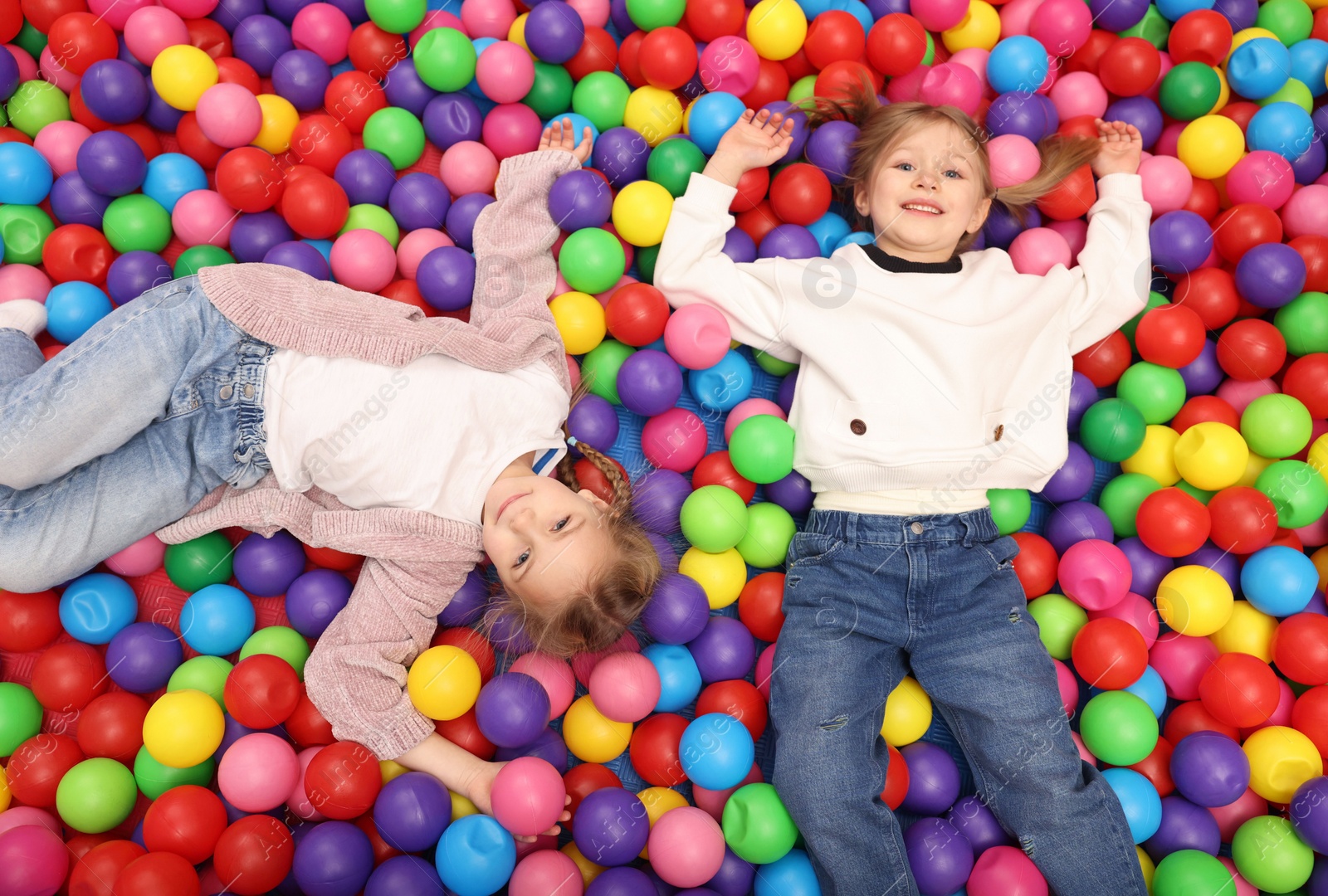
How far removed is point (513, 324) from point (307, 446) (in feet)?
1.67

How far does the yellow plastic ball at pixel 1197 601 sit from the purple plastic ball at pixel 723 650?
Result: 938 millimetres

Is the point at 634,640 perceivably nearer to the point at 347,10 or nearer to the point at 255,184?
the point at 255,184

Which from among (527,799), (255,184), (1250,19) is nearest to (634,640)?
(527,799)

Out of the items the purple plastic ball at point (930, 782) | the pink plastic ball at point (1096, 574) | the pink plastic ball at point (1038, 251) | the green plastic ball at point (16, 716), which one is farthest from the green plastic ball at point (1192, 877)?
the green plastic ball at point (16, 716)

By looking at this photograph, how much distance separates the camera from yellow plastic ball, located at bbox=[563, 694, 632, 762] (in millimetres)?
1866

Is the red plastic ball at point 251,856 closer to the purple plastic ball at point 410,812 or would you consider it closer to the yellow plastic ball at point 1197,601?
the purple plastic ball at point 410,812

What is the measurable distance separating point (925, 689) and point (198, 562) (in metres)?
1.60

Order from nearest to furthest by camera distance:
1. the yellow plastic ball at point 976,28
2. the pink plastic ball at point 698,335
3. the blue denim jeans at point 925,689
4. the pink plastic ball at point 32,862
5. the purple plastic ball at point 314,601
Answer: the pink plastic ball at point 32,862, the blue denim jeans at point 925,689, the purple plastic ball at point 314,601, the pink plastic ball at point 698,335, the yellow plastic ball at point 976,28

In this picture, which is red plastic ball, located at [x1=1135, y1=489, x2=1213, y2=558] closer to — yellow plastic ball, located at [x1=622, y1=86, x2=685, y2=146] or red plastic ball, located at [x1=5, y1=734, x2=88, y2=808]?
yellow plastic ball, located at [x1=622, y1=86, x2=685, y2=146]

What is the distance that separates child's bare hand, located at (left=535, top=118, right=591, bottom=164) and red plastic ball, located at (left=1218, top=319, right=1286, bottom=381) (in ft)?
5.31

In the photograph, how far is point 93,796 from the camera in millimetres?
1697

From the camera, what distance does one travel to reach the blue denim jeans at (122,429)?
167 centimetres

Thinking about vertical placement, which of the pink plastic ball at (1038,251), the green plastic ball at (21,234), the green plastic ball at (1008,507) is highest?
the pink plastic ball at (1038,251)

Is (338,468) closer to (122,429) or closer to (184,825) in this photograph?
(122,429)
